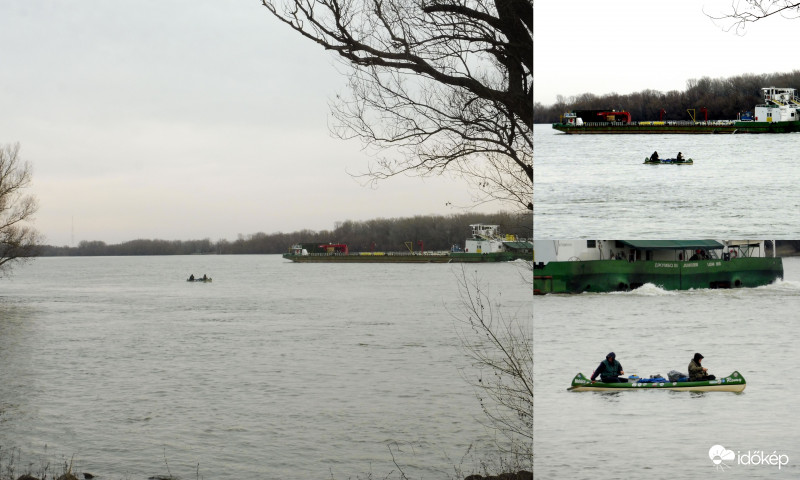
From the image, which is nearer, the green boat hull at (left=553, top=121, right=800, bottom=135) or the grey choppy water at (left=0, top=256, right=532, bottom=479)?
the green boat hull at (left=553, top=121, right=800, bottom=135)

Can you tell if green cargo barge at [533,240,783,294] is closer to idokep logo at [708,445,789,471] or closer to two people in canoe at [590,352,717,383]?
two people in canoe at [590,352,717,383]

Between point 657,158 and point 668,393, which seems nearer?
point 668,393

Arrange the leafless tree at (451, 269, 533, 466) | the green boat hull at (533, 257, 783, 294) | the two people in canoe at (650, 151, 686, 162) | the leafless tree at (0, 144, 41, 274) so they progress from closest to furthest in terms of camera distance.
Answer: the green boat hull at (533, 257, 783, 294)
the two people in canoe at (650, 151, 686, 162)
the leafless tree at (451, 269, 533, 466)
the leafless tree at (0, 144, 41, 274)

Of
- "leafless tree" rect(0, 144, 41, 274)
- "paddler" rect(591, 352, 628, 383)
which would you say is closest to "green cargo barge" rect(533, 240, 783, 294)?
"paddler" rect(591, 352, 628, 383)

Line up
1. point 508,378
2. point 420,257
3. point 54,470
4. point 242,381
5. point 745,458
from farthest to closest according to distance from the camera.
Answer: point 420,257, point 242,381, point 508,378, point 54,470, point 745,458

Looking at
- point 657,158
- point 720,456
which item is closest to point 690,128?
point 657,158

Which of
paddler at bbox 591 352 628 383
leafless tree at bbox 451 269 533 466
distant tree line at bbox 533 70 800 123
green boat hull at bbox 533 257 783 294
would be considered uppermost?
distant tree line at bbox 533 70 800 123

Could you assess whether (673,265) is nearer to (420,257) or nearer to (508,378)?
(508,378)

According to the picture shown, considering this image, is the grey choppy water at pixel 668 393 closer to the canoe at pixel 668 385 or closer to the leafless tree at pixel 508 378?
the canoe at pixel 668 385

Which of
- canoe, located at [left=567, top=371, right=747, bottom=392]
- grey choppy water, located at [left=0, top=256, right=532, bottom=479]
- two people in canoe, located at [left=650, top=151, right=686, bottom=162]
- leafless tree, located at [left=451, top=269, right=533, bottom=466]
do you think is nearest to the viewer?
canoe, located at [left=567, top=371, right=747, bottom=392]
